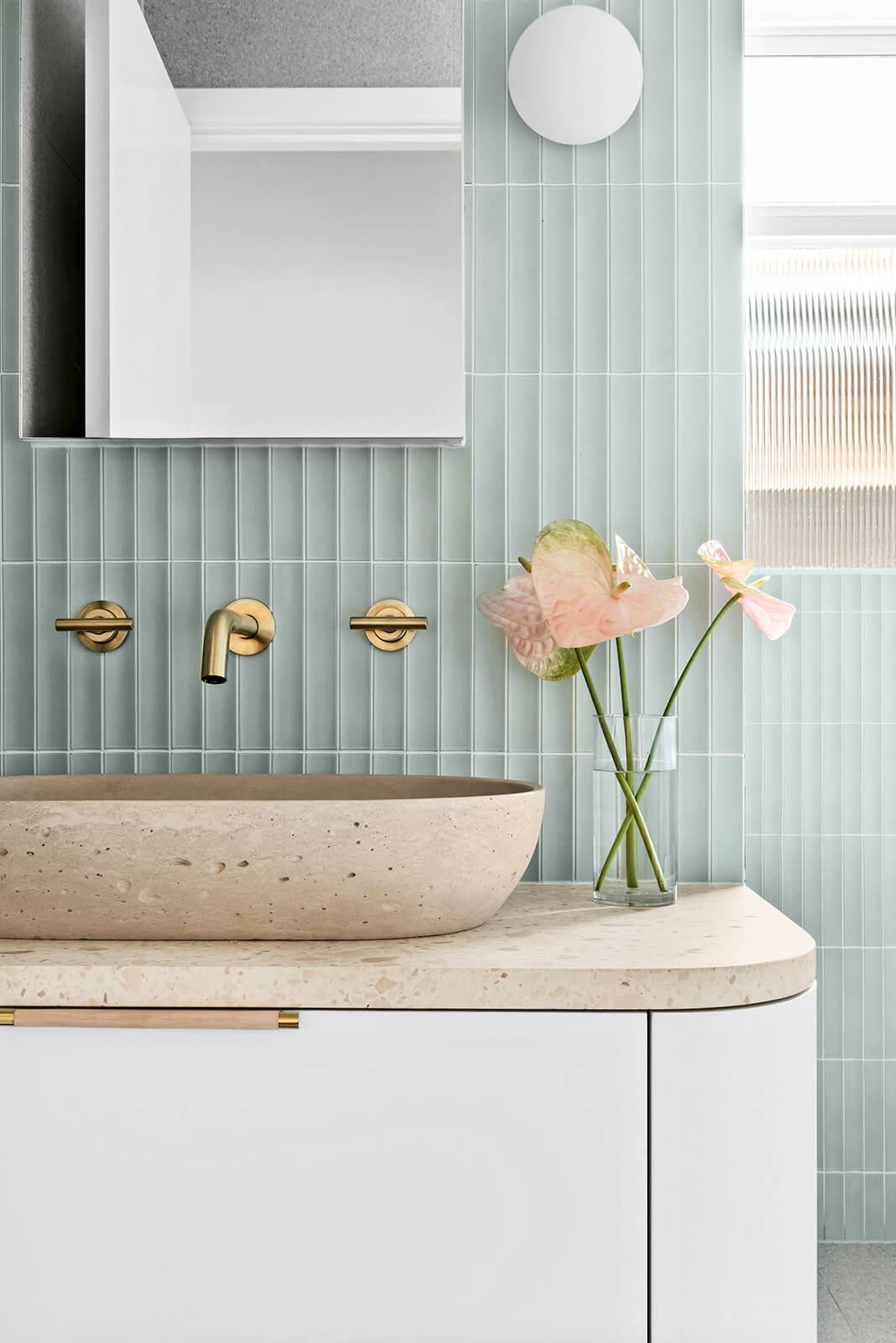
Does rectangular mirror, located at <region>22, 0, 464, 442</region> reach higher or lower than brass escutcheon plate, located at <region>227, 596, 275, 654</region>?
higher

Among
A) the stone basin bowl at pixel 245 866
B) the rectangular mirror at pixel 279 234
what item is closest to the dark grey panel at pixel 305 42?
the rectangular mirror at pixel 279 234

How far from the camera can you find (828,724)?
5.03 feet

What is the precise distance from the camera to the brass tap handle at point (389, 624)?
1.24 meters

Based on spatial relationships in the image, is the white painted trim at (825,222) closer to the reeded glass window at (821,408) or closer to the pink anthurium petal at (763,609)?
the reeded glass window at (821,408)

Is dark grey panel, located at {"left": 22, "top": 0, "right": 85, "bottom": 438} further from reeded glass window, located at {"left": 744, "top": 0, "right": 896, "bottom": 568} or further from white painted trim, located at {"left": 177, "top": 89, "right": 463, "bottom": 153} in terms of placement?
reeded glass window, located at {"left": 744, "top": 0, "right": 896, "bottom": 568}

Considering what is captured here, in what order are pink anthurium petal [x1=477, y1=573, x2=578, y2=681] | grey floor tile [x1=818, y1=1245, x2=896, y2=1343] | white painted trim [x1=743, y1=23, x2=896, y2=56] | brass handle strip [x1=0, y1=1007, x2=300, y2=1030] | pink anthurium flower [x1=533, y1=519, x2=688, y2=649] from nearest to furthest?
brass handle strip [x1=0, y1=1007, x2=300, y2=1030] → pink anthurium flower [x1=533, y1=519, x2=688, y2=649] → pink anthurium petal [x1=477, y1=573, x2=578, y2=681] → grey floor tile [x1=818, y1=1245, x2=896, y2=1343] → white painted trim [x1=743, y1=23, x2=896, y2=56]

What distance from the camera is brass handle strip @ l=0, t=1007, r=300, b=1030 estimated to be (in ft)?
2.77

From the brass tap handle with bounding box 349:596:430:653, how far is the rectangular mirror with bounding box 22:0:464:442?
198 mm

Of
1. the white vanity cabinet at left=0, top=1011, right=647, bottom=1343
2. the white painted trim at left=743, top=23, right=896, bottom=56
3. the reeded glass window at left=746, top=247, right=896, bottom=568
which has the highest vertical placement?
the white painted trim at left=743, top=23, right=896, bottom=56

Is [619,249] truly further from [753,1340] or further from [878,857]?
[753,1340]

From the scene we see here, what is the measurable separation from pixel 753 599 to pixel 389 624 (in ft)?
1.34

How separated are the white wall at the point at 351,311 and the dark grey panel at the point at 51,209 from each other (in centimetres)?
17

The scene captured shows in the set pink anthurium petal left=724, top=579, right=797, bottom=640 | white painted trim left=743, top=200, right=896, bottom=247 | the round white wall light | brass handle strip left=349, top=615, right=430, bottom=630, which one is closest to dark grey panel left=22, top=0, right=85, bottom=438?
brass handle strip left=349, top=615, right=430, bottom=630

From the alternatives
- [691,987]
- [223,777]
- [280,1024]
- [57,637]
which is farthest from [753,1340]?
[57,637]
